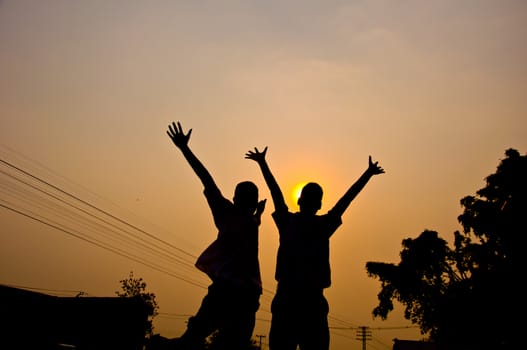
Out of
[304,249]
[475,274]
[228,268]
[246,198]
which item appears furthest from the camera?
[475,274]

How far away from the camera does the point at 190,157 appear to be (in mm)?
4742

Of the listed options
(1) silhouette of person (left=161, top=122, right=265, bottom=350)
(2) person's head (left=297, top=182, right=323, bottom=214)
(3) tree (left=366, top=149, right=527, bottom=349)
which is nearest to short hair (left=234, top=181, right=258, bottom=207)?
(1) silhouette of person (left=161, top=122, right=265, bottom=350)

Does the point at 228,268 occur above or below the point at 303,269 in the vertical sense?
below

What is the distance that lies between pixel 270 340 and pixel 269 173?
1.59 metres

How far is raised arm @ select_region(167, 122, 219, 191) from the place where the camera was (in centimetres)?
469

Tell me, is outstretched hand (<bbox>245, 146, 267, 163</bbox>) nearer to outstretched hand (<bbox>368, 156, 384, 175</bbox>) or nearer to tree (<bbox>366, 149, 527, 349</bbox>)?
outstretched hand (<bbox>368, 156, 384, 175</bbox>)

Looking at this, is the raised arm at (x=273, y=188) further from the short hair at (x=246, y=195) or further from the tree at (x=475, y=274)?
the tree at (x=475, y=274)

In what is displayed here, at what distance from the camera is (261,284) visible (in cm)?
462

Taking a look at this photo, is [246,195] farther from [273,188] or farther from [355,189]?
[355,189]

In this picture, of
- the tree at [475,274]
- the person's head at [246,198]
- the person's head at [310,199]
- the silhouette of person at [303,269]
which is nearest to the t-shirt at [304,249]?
the silhouette of person at [303,269]

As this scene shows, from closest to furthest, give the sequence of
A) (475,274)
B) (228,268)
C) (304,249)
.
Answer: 1. (228,268)
2. (304,249)
3. (475,274)

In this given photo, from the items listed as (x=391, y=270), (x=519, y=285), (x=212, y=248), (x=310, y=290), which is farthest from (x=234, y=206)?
(x=391, y=270)

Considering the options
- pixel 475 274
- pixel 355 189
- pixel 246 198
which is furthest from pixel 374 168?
pixel 475 274

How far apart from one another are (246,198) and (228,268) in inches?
29.2
